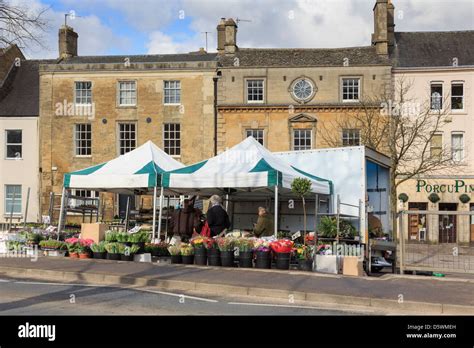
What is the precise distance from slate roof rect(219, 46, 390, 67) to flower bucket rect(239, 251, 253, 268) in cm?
2294

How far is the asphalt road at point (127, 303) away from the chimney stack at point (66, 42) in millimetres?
30765

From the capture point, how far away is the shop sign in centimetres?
3609

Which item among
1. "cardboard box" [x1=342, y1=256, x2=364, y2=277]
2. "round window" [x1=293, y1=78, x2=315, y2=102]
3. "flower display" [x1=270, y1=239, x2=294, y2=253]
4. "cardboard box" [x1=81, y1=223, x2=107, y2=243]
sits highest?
"round window" [x1=293, y1=78, x2=315, y2=102]

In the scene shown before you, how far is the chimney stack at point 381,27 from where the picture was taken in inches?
1443

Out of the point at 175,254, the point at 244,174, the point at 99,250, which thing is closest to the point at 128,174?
the point at 99,250

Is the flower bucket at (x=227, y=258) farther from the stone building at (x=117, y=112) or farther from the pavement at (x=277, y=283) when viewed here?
the stone building at (x=117, y=112)

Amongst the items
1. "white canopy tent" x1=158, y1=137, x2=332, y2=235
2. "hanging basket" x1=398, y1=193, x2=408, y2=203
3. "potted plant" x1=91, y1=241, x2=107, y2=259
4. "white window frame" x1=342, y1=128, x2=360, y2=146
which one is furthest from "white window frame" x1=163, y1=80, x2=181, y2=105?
"potted plant" x1=91, y1=241, x2=107, y2=259

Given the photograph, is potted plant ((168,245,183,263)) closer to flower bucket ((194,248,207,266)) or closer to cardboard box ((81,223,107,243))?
flower bucket ((194,248,207,266))

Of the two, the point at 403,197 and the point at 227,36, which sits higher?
the point at 227,36

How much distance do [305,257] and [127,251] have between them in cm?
492

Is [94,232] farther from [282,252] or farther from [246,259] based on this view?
[282,252]

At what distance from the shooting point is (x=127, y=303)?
33.8ft
